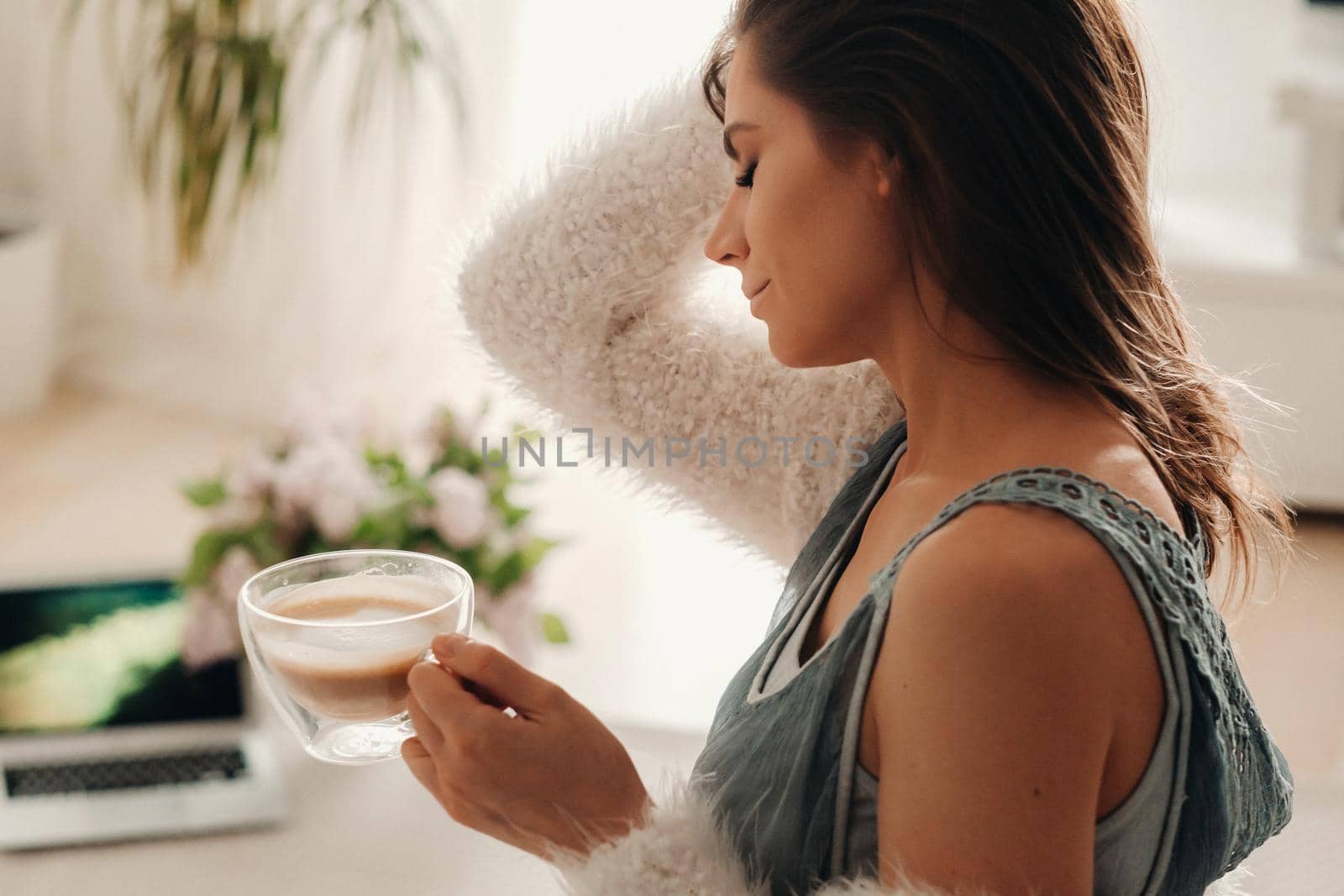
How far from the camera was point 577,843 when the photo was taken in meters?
0.81

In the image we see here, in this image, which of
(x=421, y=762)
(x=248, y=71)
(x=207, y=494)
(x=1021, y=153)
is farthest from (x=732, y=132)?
(x=248, y=71)

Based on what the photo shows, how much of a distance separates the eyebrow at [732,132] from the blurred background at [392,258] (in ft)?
4.00

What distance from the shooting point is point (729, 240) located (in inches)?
34.4

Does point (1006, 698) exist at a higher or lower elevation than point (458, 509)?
higher

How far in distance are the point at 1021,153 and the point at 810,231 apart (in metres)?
0.13

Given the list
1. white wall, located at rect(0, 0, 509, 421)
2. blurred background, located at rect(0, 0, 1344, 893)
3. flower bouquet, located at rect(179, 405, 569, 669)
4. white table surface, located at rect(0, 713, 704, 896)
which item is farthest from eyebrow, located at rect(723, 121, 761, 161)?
white wall, located at rect(0, 0, 509, 421)

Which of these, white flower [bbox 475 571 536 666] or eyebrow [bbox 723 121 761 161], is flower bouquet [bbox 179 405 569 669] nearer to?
white flower [bbox 475 571 536 666]

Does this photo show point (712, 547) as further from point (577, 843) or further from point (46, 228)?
point (577, 843)

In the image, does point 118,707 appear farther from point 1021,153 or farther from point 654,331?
point 1021,153

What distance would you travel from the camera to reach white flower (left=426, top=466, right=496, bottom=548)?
1.51m

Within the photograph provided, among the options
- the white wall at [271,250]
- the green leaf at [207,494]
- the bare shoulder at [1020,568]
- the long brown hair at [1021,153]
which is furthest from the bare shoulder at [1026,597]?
the white wall at [271,250]

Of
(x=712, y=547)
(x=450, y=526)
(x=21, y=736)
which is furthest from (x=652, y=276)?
(x=712, y=547)

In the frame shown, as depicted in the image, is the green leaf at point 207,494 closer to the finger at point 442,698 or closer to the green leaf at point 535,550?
the green leaf at point 535,550

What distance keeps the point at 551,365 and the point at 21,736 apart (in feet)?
2.50
